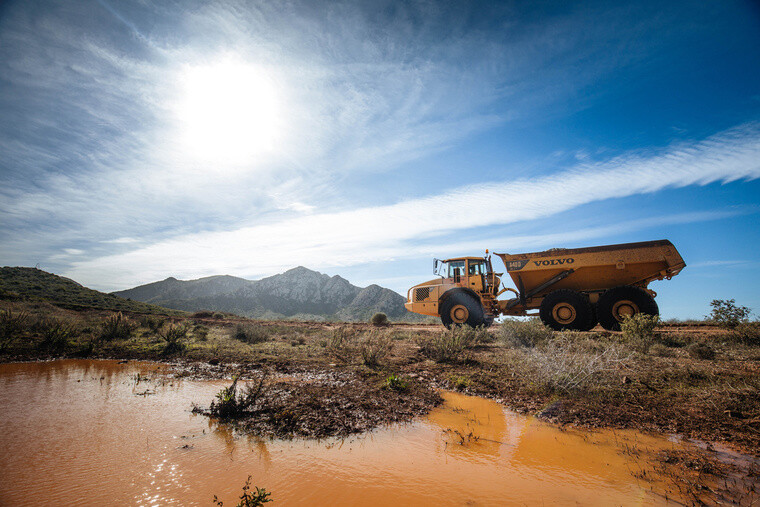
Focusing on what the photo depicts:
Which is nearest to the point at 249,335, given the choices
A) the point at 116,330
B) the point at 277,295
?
the point at 116,330

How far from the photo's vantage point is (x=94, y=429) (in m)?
3.90

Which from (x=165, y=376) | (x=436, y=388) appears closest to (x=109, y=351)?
(x=165, y=376)

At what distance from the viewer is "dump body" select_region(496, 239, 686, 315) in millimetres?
10242

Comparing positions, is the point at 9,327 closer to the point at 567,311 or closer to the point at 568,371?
the point at 568,371

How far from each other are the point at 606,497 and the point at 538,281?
34.0 feet

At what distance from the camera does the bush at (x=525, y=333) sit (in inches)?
355

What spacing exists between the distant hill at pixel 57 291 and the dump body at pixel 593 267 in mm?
30686

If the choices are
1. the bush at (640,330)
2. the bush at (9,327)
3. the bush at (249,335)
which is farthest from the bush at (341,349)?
the bush at (9,327)

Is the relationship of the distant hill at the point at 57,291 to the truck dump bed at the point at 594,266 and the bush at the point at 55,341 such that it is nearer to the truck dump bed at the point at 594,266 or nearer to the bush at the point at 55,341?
the bush at the point at 55,341

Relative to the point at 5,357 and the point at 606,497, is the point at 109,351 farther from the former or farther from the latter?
the point at 606,497

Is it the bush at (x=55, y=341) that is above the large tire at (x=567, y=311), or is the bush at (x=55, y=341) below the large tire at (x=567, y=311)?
below

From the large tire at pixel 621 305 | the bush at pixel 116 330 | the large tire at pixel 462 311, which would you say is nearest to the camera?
the large tire at pixel 621 305

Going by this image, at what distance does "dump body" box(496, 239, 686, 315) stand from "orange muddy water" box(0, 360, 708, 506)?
27.7 feet

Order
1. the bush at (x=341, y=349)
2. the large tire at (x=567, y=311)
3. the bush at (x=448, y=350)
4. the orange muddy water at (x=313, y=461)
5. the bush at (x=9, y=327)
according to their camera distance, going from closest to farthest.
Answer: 1. the orange muddy water at (x=313, y=461)
2. the bush at (x=448, y=350)
3. the bush at (x=341, y=349)
4. the bush at (x=9, y=327)
5. the large tire at (x=567, y=311)
